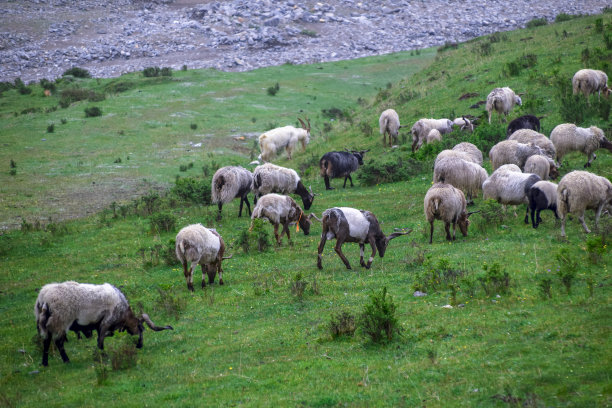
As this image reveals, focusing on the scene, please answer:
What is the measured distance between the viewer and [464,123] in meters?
25.4

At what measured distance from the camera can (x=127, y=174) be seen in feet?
88.6

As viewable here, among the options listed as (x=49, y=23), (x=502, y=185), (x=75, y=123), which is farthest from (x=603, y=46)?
(x=49, y=23)

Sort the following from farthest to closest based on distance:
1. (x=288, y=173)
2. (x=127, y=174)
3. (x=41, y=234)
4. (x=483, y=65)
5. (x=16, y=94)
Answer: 1. (x=16, y=94)
2. (x=483, y=65)
3. (x=127, y=174)
4. (x=288, y=173)
5. (x=41, y=234)

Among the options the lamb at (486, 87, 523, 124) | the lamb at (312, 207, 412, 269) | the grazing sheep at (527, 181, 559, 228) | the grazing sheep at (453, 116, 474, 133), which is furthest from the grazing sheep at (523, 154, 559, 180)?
the lamb at (486, 87, 523, 124)

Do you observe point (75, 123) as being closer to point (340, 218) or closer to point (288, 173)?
point (288, 173)

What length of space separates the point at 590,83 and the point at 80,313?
20.8 meters

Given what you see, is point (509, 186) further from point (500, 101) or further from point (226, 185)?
point (500, 101)

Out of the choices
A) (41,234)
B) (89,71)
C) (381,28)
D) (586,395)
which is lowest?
(41,234)

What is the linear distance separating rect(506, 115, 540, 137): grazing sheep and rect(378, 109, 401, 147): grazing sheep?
6261 millimetres

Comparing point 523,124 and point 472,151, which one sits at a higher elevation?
point 523,124

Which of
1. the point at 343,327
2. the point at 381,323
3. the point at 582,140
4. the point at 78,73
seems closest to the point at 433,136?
the point at 582,140

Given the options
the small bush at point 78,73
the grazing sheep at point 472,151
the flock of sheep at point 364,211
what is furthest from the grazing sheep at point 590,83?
the small bush at point 78,73

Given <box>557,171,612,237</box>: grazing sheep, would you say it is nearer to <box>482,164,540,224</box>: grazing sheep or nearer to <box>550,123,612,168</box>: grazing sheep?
<box>482,164,540,224</box>: grazing sheep

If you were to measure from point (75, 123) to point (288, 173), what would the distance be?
738 inches
